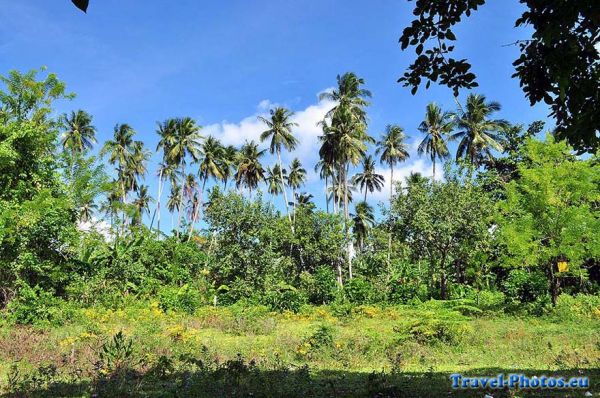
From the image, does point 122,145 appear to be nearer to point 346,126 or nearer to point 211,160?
point 211,160

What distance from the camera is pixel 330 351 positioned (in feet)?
39.3

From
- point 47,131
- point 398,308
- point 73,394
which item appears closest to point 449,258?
point 398,308

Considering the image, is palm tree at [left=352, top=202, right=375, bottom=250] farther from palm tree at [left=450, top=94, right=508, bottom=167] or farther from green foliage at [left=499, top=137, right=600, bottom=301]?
green foliage at [left=499, top=137, right=600, bottom=301]

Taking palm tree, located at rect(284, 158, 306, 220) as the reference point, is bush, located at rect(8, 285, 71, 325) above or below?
below

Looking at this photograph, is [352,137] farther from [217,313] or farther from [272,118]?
[217,313]

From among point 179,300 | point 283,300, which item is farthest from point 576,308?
point 179,300

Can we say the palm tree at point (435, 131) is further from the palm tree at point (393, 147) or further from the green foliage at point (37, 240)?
the green foliage at point (37, 240)

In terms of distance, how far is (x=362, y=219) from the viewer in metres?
52.9

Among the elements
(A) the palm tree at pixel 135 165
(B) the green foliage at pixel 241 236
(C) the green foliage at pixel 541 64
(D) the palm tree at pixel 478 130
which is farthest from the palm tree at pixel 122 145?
(C) the green foliage at pixel 541 64

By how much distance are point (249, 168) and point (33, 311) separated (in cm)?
2730

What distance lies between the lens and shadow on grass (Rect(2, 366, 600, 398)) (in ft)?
20.4

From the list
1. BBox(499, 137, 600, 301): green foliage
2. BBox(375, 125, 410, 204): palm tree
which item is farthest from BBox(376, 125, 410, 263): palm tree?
BBox(499, 137, 600, 301): green foliage

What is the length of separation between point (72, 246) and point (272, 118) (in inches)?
891

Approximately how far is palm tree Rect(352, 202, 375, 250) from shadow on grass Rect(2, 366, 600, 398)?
4420 cm
